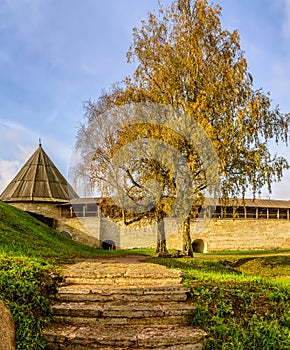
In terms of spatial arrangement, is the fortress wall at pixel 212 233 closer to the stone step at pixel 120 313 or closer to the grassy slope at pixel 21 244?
the grassy slope at pixel 21 244

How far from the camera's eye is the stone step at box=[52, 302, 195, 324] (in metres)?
4.39

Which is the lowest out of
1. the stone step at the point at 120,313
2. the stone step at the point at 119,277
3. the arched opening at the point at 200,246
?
the arched opening at the point at 200,246

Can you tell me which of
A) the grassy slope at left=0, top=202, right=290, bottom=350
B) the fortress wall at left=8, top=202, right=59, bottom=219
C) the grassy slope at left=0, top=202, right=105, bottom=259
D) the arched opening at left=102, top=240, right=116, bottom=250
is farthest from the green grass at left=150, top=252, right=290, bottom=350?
the fortress wall at left=8, top=202, right=59, bottom=219

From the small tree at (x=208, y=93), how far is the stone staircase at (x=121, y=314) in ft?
21.1

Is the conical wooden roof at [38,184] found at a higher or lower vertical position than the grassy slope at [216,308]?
higher

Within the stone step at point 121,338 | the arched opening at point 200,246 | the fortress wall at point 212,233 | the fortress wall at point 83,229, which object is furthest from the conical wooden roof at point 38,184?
the stone step at point 121,338

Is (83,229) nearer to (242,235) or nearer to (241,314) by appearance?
(242,235)

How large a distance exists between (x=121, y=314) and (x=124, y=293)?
19.2 inches

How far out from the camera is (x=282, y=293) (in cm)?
520

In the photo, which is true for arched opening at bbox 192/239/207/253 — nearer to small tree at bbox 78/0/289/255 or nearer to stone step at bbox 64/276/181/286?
small tree at bbox 78/0/289/255

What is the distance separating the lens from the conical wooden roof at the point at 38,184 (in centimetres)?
2698

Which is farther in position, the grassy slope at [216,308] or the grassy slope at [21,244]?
the grassy slope at [21,244]

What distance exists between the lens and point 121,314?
4465 mm

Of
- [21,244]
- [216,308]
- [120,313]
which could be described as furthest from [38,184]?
[216,308]
